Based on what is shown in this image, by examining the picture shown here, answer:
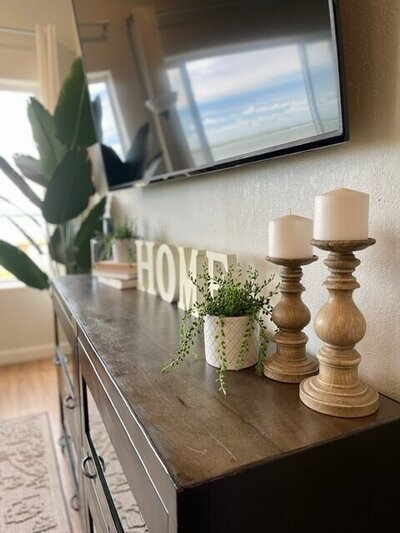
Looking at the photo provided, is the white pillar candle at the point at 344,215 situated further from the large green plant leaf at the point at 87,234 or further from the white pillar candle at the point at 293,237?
the large green plant leaf at the point at 87,234

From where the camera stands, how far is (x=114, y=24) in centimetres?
165

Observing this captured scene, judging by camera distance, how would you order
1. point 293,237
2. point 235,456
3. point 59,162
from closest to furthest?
point 235,456, point 293,237, point 59,162

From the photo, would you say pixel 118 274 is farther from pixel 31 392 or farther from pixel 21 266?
pixel 31 392

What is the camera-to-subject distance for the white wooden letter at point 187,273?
117 centimetres

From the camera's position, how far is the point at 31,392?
108 inches

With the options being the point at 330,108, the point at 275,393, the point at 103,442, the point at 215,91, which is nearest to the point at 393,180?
the point at 330,108

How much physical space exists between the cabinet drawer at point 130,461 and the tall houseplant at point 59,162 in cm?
166


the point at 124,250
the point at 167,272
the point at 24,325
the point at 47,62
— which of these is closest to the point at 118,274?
the point at 124,250

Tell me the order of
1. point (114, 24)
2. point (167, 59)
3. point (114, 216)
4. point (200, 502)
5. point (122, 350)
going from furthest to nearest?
point (114, 216) → point (114, 24) → point (167, 59) → point (122, 350) → point (200, 502)

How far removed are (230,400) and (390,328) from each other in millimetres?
302

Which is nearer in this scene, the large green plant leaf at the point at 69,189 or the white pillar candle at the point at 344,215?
the white pillar candle at the point at 344,215

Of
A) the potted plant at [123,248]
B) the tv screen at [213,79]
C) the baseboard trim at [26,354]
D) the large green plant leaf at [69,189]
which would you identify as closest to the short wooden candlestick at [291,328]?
the tv screen at [213,79]

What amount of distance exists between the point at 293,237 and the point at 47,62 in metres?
2.86

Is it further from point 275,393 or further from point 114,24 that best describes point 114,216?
→ point 275,393
